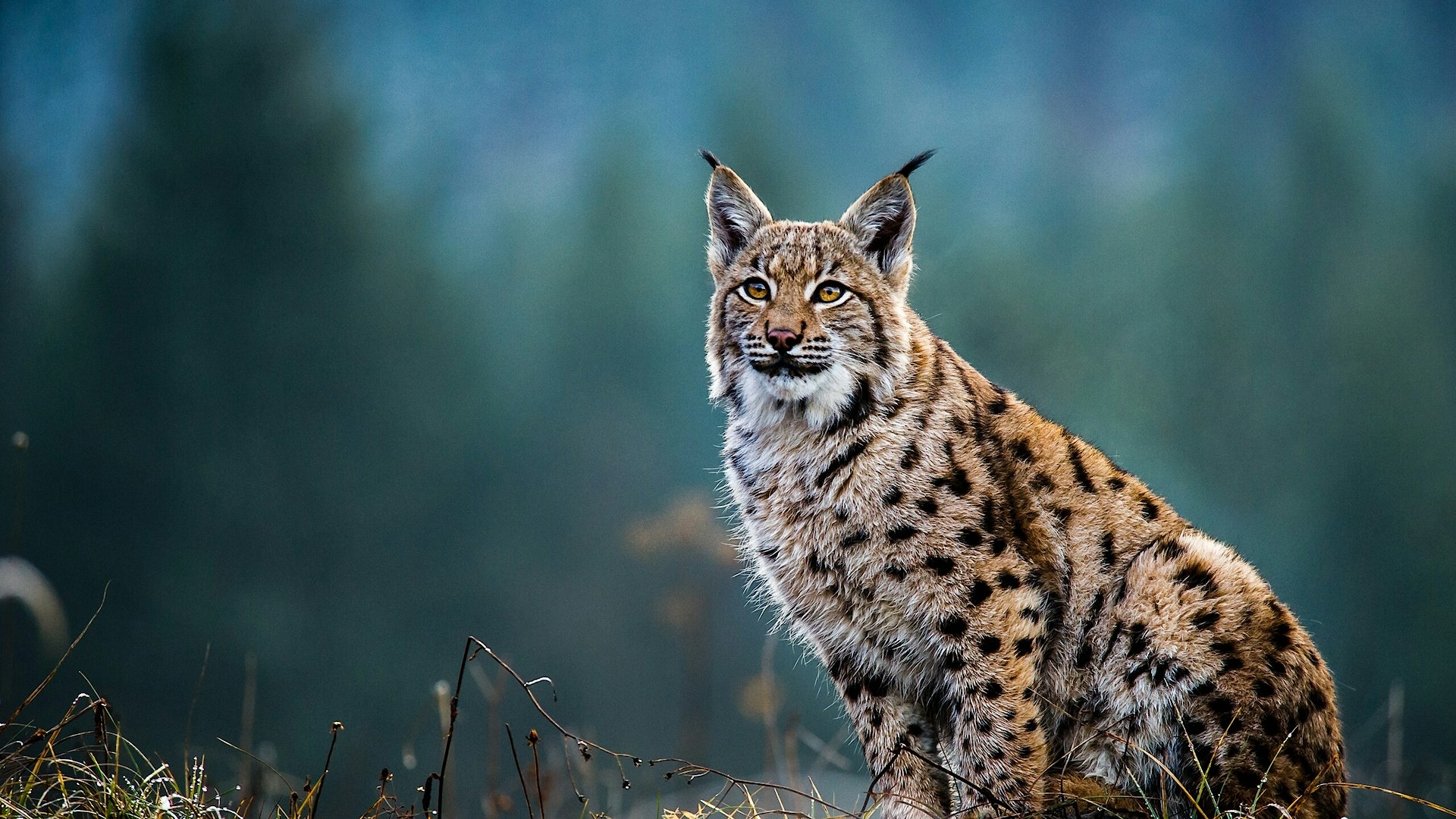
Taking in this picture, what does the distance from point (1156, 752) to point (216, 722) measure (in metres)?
13.8

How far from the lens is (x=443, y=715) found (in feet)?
14.6

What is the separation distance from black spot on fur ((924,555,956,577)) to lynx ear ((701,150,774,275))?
6.57ft

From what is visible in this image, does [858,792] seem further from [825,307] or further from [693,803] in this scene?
[825,307]

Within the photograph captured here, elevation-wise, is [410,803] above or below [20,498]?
below

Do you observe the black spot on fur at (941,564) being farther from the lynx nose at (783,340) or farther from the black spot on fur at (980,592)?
the lynx nose at (783,340)

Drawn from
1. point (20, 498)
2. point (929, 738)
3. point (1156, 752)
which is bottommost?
point (20, 498)

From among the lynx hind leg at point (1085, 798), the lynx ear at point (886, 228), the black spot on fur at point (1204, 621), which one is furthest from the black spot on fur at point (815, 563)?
the black spot on fur at point (1204, 621)

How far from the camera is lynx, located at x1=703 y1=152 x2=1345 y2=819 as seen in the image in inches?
183

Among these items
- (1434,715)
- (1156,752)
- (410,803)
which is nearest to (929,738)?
(1156,752)

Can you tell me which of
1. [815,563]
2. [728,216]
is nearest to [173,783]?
[815,563]

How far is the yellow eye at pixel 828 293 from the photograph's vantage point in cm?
538

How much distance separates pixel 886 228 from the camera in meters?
5.64

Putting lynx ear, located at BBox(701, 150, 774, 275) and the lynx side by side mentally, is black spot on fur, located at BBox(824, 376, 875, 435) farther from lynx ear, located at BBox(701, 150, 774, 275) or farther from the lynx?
lynx ear, located at BBox(701, 150, 774, 275)

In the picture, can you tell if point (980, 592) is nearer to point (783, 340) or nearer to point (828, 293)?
point (783, 340)
